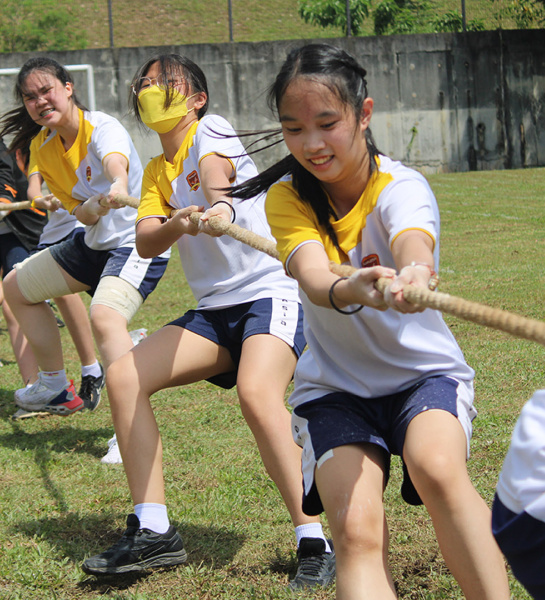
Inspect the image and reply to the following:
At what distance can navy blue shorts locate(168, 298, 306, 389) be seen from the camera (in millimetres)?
3137

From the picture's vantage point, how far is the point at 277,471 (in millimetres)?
3000

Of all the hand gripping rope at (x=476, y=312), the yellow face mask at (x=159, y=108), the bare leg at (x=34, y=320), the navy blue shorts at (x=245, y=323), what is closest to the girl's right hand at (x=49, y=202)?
the bare leg at (x=34, y=320)

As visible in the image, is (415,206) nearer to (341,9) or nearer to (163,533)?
(163,533)

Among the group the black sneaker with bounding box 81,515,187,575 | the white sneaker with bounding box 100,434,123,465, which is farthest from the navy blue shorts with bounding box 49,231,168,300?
the black sneaker with bounding box 81,515,187,575

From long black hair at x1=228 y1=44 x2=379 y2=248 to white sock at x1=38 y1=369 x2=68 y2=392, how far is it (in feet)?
9.67

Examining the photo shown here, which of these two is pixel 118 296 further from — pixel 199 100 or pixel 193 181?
pixel 199 100

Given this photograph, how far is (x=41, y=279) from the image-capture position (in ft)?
15.1

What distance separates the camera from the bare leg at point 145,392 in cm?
307

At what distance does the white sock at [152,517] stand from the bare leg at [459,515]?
1.28 meters

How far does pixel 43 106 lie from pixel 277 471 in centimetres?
238

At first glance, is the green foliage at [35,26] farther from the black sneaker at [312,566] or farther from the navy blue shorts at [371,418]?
the navy blue shorts at [371,418]

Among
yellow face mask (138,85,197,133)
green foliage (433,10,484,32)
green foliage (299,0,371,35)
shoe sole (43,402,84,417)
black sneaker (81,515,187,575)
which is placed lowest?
shoe sole (43,402,84,417)

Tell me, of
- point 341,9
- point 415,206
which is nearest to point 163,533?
point 415,206

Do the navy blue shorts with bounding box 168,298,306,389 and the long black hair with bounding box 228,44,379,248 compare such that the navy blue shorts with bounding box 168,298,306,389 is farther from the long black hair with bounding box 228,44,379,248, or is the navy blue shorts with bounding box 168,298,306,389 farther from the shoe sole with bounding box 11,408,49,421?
the shoe sole with bounding box 11,408,49,421
